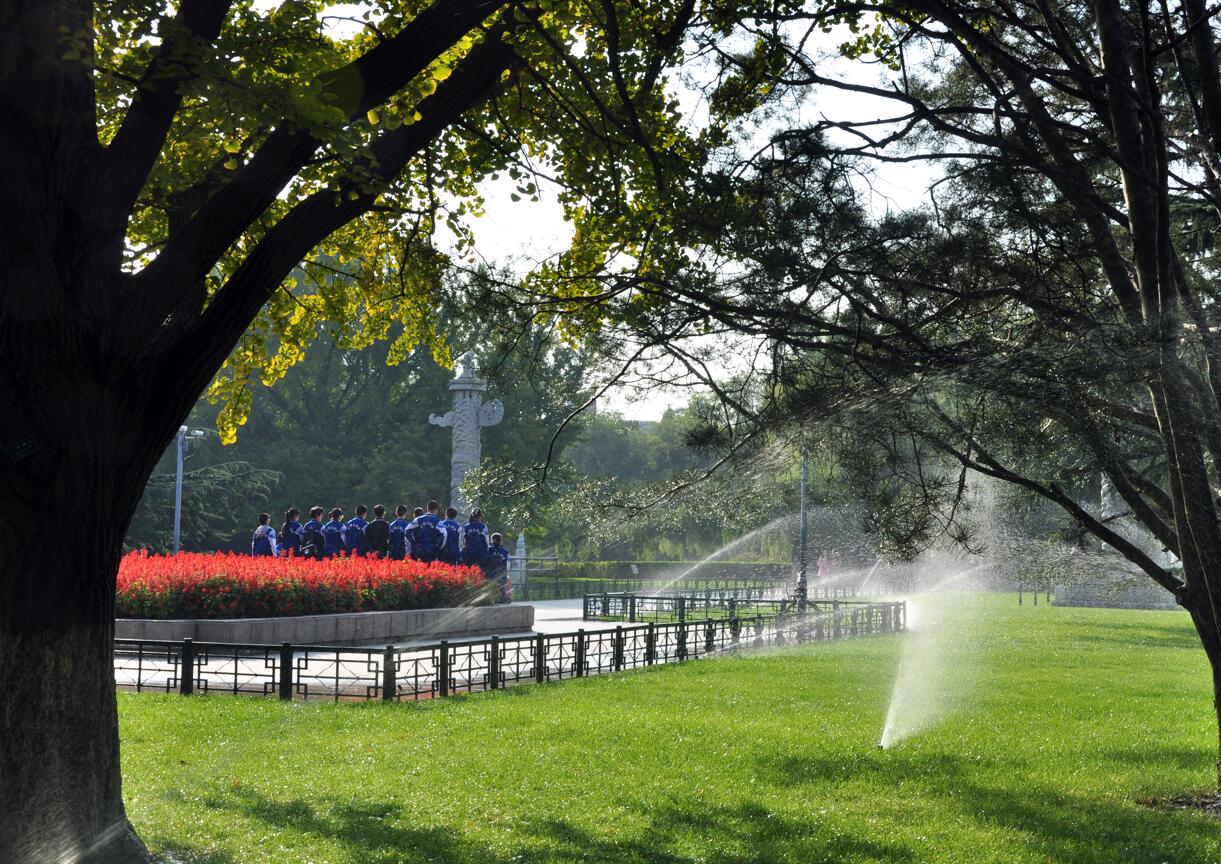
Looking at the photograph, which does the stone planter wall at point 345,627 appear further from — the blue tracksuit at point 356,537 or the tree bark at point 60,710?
the tree bark at point 60,710

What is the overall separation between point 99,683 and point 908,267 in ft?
17.0

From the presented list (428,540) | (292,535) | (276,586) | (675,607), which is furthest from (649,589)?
(276,586)

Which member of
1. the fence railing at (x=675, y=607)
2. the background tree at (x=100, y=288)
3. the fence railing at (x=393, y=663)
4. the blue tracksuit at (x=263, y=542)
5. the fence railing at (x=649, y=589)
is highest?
the background tree at (x=100, y=288)

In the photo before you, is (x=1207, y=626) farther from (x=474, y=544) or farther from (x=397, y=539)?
(x=397, y=539)

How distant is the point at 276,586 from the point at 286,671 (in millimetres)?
6141

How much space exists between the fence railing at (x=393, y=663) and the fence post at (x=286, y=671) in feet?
0.04

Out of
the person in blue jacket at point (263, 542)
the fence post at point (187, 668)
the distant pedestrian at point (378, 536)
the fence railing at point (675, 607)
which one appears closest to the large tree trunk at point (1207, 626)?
the fence post at point (187, 668)

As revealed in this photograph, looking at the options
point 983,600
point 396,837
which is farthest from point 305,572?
point 983,600

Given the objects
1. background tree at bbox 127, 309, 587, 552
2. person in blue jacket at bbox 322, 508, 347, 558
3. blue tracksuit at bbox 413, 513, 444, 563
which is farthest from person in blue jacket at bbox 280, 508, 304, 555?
background tree at bbox 127, 309, 587, 552

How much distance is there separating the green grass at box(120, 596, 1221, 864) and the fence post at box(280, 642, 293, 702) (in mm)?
359

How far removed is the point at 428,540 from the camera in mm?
26141

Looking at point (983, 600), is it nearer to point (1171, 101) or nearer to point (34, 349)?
point (1171, 101)

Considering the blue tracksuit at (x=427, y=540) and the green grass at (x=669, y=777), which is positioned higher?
the blue tracksuit at (x=427, y=540)

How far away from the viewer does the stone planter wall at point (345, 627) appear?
1767cm
